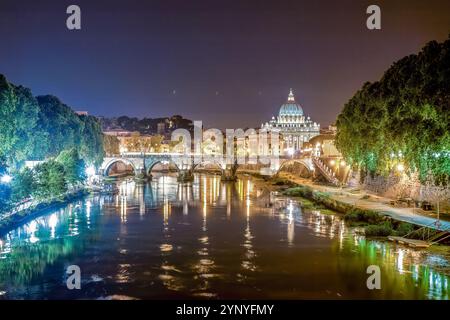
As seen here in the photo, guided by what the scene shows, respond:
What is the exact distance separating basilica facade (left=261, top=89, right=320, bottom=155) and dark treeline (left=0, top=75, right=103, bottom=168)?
89143 millimetres

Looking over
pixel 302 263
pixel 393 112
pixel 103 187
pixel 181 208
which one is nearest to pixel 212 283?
pixel 302 263

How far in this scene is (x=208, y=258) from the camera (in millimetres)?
25609

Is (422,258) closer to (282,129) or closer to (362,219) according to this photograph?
(362,219)

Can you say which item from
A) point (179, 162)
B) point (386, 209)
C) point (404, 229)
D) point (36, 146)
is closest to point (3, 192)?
point (36, 146)

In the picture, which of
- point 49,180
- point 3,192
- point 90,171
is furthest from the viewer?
point 90,171

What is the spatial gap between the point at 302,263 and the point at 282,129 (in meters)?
147

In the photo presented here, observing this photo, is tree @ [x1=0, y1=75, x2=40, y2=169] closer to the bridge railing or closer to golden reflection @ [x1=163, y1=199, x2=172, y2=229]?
golden reflection @ [x1=163, y1=199, x2=172, y2=229]

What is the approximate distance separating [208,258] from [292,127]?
153715 millimetres

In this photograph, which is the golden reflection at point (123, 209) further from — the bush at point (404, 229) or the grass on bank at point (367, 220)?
the bush at point (404, 229)

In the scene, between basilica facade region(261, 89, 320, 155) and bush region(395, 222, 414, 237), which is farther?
basilica facade region(261, 89, 320, 155)

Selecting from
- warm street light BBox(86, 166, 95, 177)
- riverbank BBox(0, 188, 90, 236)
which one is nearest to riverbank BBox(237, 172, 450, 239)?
riverbank BBox(0, 188, 90, 236)

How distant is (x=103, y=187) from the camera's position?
194 feet

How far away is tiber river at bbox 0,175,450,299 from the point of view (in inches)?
812

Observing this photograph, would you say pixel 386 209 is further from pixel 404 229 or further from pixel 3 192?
pixel 3 192
